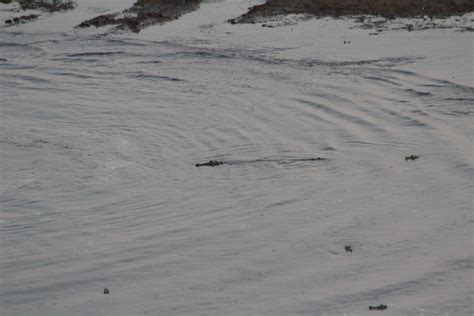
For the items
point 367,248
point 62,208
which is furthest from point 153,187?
point 367,248

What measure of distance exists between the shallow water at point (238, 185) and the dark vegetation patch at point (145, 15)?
11.5 ft

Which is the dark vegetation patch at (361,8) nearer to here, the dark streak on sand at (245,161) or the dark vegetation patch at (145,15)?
the dark vegetation patch at (145,15)

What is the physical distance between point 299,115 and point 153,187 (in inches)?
132

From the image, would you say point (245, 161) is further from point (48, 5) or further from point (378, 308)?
point (48, 5)

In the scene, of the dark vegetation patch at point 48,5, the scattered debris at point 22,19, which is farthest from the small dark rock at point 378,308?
the dark vegetation patch at point 48,5

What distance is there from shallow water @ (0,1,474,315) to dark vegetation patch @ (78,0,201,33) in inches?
138

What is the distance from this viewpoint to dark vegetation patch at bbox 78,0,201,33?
1960 centimetres

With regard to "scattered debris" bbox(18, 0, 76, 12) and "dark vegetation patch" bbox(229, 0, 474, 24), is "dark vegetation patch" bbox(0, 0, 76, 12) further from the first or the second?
"dark vegetation patch" bbox(229, 0, 474, 24)

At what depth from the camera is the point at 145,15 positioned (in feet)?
66.0

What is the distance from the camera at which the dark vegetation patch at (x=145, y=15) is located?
64.3 ft

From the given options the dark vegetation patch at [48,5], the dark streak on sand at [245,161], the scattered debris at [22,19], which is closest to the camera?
the dark streak on sand at [245,161]

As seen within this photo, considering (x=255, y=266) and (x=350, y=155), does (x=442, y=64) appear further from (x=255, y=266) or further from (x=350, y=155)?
(x=255, y=266)

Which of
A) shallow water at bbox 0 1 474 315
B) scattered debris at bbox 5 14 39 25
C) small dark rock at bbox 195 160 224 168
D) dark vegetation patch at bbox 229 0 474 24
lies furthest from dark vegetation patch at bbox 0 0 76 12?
small dark rock at bbox 195 160 224 168

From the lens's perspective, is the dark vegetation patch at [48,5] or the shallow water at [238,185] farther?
the dark vegetation patch at [48,5]
